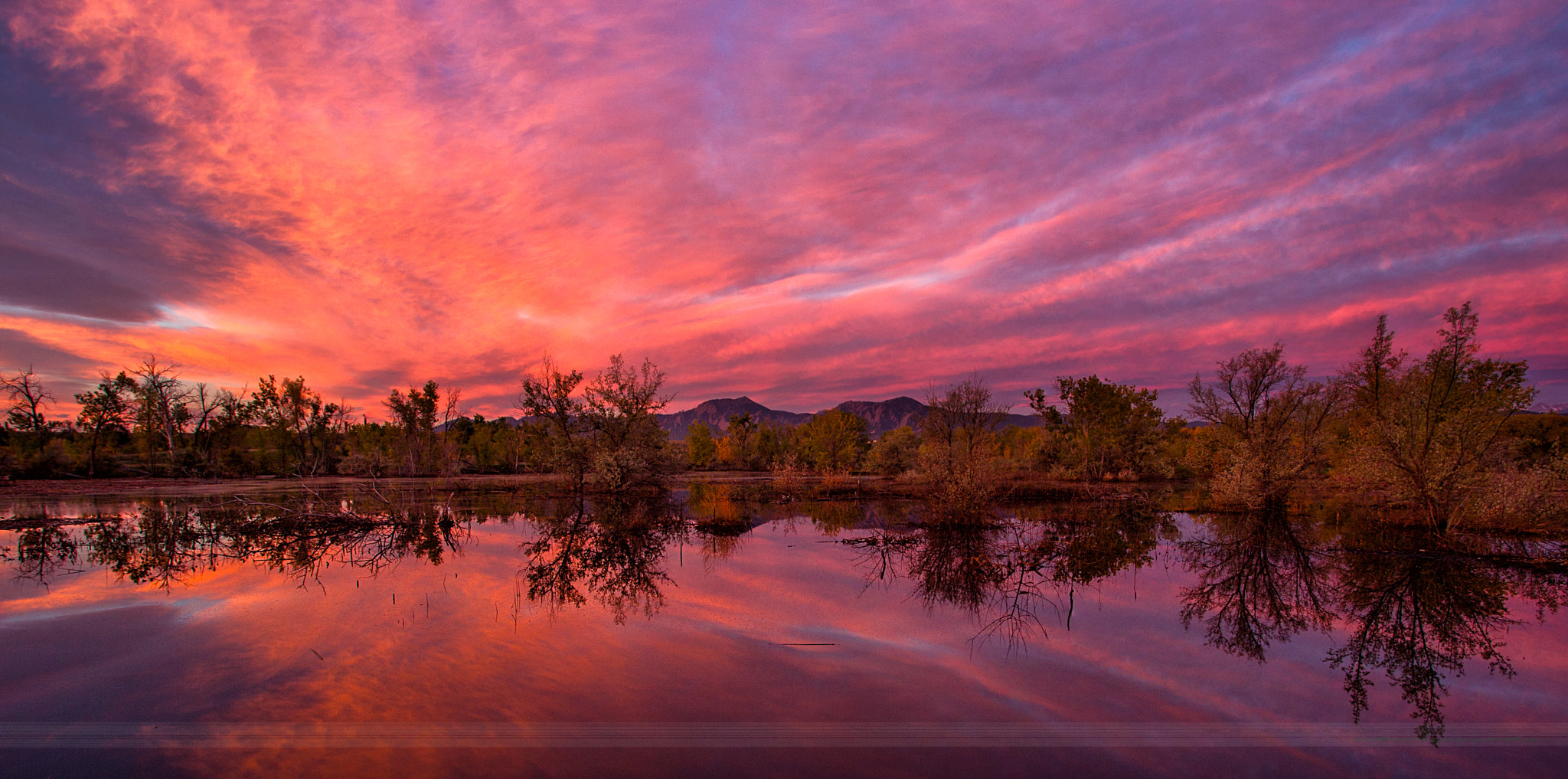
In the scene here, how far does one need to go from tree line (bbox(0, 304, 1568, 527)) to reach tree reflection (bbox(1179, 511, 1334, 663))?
17.4 feet

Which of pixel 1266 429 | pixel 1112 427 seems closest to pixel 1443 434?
pixel 1266 429

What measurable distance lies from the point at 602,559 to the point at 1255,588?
17765mm

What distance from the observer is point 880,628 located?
34.9ft

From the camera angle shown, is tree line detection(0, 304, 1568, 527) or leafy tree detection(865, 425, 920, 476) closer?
tree line detection(0, 304, 1568, 527)

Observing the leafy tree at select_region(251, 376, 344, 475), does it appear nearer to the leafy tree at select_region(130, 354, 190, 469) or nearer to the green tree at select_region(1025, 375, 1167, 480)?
the leafy tree at select_region(130, 354, 190, 469)

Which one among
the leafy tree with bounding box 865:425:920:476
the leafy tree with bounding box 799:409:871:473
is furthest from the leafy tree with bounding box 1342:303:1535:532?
the leafy tree with bounding box 799:409:871:473

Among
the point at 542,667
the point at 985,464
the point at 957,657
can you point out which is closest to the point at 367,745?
the point at 542,667

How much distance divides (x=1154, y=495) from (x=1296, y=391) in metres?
12.0

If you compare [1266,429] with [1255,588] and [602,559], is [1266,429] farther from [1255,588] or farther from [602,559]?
[602,559]

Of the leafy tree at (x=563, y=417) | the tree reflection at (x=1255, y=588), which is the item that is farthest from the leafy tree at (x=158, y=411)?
the tree reflection at (x=1255, y=588)

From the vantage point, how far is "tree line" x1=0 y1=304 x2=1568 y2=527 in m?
20.6

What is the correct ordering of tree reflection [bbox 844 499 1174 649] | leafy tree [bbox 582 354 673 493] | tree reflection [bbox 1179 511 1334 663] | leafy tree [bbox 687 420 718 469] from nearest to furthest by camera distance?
tree reflection [bbox 1179 511 1334 663], tree reflection [bbox 844 499 1174 649], leafy tree [bbox 582 354 673 493], leafy tree [bbox 687 420 718 469]

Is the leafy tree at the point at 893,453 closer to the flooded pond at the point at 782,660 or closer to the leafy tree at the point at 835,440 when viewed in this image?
the leafy tree at the point at 835,440

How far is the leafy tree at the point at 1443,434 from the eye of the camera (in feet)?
64.7
